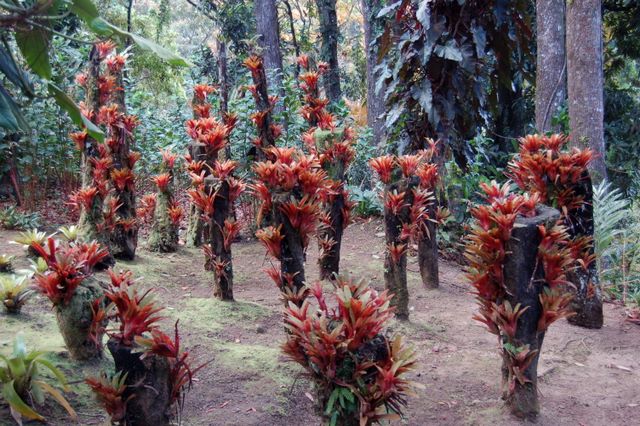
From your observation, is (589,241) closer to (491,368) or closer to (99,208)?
(491,368)

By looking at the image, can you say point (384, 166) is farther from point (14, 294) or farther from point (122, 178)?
point (14, 294)

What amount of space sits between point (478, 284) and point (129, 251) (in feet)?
12.2

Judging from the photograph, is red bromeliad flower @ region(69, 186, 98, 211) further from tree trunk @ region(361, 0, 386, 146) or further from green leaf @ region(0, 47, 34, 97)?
tree trunk @ region(361, 0, 386, 146)

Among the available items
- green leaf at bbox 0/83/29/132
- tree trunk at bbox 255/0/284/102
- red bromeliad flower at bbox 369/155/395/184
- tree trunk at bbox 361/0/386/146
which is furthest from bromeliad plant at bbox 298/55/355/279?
tree trunk at bbox 255/0/284/102

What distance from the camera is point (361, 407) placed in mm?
2123

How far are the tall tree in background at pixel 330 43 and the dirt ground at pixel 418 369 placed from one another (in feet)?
29.3

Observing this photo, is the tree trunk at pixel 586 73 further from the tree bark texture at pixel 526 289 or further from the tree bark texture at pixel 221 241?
the tree bark texture at pixel 221 241

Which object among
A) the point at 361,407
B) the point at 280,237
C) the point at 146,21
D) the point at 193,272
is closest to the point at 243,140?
the point at 193,272

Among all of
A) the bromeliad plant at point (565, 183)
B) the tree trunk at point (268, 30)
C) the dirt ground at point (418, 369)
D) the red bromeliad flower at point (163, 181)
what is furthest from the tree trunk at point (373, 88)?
the bromeliad plant at point (565, 183)

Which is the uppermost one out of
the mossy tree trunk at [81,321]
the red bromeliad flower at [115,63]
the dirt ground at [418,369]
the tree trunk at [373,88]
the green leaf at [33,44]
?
the tree trunk at [373,88]

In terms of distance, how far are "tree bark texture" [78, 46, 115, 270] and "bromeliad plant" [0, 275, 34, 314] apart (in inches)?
46.4

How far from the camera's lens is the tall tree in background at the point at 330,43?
43.2 feet

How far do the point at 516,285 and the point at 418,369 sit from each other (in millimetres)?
992

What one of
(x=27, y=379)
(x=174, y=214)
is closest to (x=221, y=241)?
(x=174, y=214)
